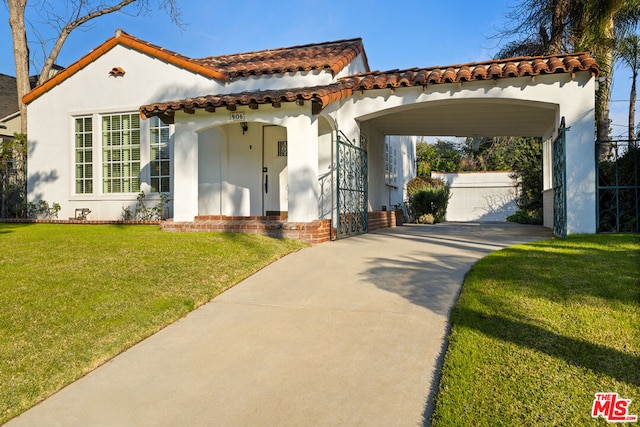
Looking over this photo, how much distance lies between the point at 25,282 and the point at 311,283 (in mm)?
3376

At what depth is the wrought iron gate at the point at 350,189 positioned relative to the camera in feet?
32.5

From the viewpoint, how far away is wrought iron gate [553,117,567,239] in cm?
858

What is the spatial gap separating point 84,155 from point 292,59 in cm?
656

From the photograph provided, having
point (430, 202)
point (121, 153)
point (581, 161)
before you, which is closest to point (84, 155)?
point (121, 153)

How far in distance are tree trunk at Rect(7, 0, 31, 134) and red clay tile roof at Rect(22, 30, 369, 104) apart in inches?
129

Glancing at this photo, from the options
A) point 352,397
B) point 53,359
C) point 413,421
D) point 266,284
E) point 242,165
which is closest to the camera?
point 413,421

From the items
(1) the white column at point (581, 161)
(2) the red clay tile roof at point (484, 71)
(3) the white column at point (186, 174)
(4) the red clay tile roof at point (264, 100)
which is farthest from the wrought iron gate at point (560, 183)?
(3) the white column at point (186, 174)

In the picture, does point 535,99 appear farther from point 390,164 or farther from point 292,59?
point 390,164

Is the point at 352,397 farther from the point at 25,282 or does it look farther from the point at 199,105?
the point at 199,105

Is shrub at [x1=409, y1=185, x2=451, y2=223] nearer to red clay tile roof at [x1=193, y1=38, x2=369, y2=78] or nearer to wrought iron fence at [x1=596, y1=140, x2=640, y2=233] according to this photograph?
red clay tile roof at [x1=193, y1=38, x2=369, y2=78]

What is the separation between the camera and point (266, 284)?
19.3 ft

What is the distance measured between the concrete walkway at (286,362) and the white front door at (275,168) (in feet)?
18.6

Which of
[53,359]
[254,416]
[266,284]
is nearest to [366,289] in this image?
[266,284]

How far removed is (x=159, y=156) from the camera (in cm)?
1241
